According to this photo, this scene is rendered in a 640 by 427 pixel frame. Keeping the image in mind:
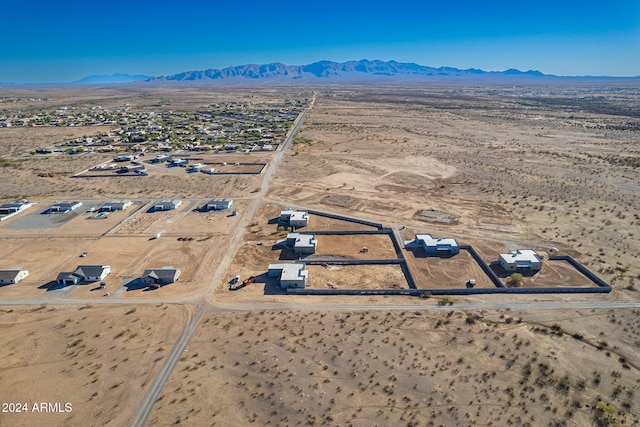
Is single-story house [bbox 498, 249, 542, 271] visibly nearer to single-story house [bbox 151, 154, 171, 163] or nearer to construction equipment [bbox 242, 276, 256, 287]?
construction equipment [bbox 242, 276, 256, 287]

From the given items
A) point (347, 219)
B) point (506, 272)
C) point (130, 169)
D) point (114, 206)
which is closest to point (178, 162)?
point (130, 169)

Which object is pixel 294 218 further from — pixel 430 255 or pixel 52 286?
pixel 52 286

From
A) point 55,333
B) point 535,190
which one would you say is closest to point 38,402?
point 55,333

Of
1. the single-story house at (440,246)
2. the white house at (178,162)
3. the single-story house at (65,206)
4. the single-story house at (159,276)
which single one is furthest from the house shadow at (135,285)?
the white house at (178,162)

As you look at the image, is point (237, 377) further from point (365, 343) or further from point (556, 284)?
point (556, 284)

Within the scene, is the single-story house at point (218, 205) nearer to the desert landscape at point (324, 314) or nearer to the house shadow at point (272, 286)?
the desert landscape at point (324, 314)

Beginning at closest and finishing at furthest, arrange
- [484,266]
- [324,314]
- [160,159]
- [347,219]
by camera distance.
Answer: [324,314] → [484,266] → [347,219] → [160,159]

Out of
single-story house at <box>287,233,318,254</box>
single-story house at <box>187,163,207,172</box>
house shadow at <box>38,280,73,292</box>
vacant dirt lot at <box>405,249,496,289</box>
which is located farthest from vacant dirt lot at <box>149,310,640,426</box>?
single-story house at <box>187,163,207,172</box>
